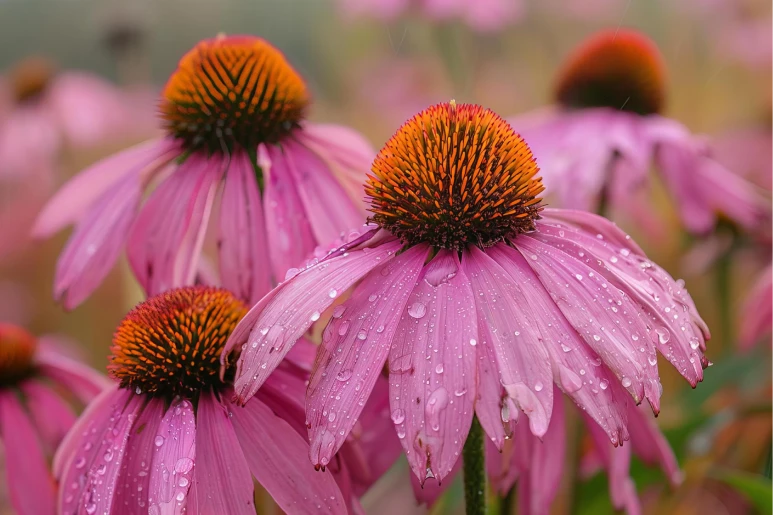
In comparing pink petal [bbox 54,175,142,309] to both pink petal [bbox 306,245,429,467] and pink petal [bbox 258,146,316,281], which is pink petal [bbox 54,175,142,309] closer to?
pink petal [bbox 258,146,316,281]

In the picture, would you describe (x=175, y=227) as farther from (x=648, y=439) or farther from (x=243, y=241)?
(x=648, y=439)

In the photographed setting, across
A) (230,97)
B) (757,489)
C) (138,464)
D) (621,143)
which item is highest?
(230,97)

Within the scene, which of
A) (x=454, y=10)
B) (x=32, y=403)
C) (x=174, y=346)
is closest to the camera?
(x=174, y=346)

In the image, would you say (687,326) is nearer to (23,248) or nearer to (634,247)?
(634,247)

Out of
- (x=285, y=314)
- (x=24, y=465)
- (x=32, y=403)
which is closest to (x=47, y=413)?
(x=32, y=403)

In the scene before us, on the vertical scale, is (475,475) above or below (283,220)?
below

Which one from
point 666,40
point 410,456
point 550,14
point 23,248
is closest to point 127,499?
point 410,456
